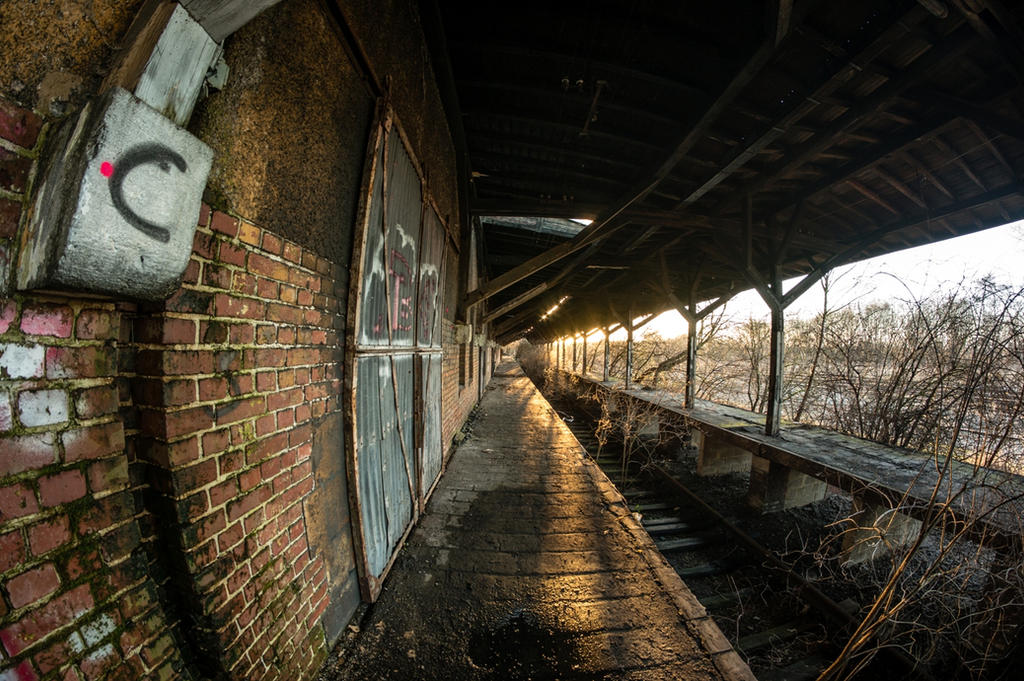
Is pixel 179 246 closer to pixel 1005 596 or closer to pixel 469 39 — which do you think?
pixel 469 39

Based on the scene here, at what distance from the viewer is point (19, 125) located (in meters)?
0.76

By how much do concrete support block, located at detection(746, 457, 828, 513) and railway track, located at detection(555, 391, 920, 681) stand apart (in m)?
0.69

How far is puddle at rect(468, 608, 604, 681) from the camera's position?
1.86 m

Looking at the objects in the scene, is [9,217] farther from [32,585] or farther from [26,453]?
[32,585]

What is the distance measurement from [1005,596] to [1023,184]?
4.44m

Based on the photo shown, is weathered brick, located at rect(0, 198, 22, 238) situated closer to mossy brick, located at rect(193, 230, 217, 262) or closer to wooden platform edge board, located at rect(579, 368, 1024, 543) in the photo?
mossy brick, located at rect(193, 230, 217, 262)

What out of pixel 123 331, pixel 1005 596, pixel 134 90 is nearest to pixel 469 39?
pixel 134 90

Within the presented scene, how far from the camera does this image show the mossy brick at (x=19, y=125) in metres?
0.74

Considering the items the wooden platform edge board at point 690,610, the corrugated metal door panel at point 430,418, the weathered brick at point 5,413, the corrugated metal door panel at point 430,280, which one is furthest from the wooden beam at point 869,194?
the weathered brick at point 5,413

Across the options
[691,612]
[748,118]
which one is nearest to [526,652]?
[691,612]

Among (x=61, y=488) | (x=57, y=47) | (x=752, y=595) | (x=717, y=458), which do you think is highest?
(x=57, y=47)

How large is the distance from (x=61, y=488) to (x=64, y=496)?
27 mm

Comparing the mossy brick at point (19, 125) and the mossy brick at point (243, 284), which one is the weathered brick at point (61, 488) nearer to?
the mossy brick at point (243, 284)

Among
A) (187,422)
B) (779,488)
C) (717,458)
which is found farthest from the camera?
(717,458)
